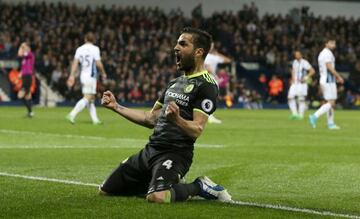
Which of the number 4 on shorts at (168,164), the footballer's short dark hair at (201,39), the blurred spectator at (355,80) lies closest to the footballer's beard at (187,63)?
the footballer's short dark hair at (201,39)

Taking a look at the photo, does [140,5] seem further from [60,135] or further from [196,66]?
[196,66]

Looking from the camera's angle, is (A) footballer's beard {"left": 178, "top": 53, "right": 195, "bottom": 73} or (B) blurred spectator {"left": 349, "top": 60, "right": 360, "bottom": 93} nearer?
(A) footballer's beard {"left": 178, "top": 53, "right": 195, "bottom": 73}

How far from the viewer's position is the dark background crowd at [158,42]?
4231 cm

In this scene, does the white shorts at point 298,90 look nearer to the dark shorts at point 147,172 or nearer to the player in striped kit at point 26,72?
the player in striped kit at point 26,72

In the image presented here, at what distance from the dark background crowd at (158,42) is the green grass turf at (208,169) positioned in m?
19.3

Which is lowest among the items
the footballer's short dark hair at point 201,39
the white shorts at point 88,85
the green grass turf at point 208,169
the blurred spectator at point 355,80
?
the blurred spectator at point 355,80

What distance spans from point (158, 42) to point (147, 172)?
1488 inches

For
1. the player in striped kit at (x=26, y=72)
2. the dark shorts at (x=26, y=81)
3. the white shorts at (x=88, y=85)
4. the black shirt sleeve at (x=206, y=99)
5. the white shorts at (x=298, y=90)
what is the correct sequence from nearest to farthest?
the black shirt sleeve at (x=206, y=99)
the white shorts at (x=88, y=85)
the player in striped kit at (x=26, y=72)
the dark shorts at (x=26, y=81)
the white shorts at (x=298, y=90)

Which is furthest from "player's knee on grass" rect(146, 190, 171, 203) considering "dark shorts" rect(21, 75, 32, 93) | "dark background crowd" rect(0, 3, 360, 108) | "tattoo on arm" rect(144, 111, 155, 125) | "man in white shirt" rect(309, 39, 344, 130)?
"dark background crowd" rect(0, 3, 360, 108)

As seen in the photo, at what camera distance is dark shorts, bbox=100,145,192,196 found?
918 centimetres

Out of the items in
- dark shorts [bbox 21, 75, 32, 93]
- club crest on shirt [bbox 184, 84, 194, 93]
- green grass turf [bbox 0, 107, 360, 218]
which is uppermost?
club crest on shirt [bbox 184, 84, 194, 93]

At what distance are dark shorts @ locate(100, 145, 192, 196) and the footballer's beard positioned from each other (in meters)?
0.83

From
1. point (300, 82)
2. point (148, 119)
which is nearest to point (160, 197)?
point (148, 119)

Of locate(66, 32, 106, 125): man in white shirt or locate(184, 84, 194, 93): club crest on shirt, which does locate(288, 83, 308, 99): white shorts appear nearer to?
locate(66, 32, 106, 125): man in white shirt
